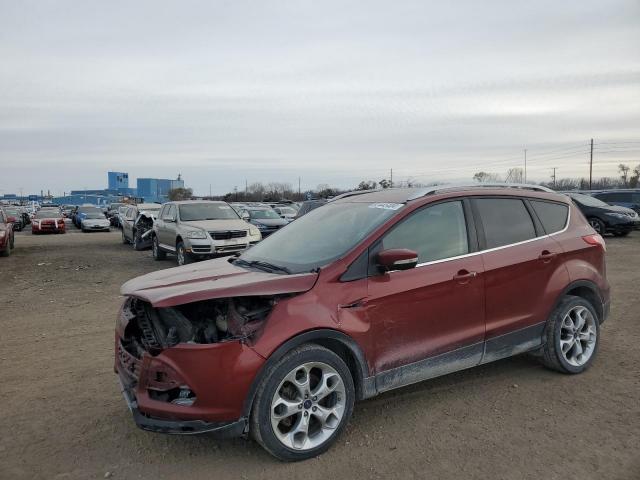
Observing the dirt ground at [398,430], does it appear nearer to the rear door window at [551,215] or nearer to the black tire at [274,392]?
the black tire at [274,392]

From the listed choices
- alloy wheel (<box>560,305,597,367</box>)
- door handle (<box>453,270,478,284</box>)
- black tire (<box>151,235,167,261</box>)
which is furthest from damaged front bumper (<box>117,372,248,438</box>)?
black tire (<box>151,235,167,261</box>)

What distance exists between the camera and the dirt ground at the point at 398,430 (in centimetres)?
320

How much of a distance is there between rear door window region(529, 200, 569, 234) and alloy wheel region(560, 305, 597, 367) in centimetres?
77

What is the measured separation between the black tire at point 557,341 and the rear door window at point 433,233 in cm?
118

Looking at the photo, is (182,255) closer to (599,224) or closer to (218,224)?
(218,224)

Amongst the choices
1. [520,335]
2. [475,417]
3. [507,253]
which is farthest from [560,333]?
[475,417]

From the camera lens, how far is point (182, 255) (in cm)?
1259

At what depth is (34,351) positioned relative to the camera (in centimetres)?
567

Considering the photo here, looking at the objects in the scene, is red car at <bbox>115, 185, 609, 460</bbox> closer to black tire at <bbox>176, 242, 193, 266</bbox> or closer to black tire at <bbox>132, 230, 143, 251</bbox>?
black tire at <bbox>176, 242, 193, 266</bbox>

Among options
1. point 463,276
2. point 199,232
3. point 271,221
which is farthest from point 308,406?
point 271,221

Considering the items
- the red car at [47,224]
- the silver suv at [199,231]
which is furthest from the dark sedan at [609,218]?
Answer: the red car at [47,224]

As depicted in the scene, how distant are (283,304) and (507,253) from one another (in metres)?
2.09

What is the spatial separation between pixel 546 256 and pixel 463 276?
3.40 ft

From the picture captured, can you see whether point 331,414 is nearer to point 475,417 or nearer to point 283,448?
point 283,448
